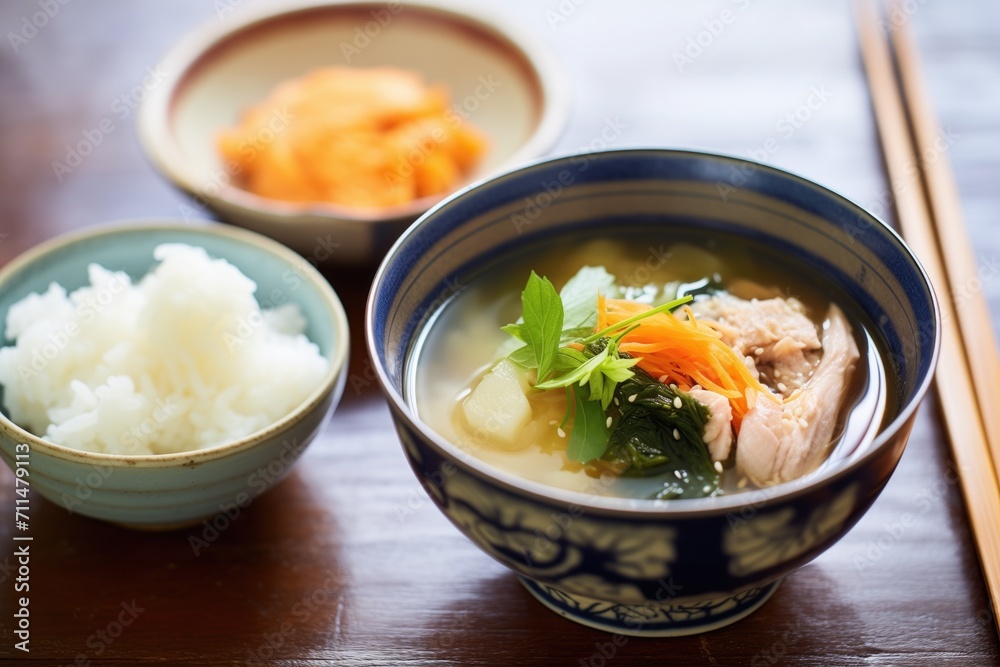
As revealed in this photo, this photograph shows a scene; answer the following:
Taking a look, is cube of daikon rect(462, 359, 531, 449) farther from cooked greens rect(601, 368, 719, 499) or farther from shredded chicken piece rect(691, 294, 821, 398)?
shredded chicken piece rect(691, 294, 821, 398)

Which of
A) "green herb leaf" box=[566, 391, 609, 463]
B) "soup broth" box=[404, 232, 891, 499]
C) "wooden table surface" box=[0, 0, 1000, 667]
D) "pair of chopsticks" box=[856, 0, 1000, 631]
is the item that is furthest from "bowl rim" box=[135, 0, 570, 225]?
"pair of chopsticks" box=[856, 0, 1000, 631]

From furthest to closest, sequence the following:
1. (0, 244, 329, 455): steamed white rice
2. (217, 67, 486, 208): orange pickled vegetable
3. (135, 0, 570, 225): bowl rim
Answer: (217, 67, 486, 208): orange pickled vegetable
(135, 0, 570, 225): bowl rim
(0, 244, 329, 455): steamed white rice

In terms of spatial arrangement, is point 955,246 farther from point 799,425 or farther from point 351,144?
point 351,144

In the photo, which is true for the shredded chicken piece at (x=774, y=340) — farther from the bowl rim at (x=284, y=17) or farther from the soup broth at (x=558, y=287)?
the bowl rim at (x=284, y=17)

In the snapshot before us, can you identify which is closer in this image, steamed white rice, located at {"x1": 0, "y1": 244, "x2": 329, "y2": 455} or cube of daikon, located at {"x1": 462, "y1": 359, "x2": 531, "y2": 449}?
cube of daikon, located at {"x1": 462, "y1": 359, "x2": 531, "y2": 449}

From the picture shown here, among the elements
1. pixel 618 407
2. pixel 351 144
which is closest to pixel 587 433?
pixel 618 407

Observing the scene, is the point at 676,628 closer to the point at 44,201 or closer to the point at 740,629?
the point at 740,629

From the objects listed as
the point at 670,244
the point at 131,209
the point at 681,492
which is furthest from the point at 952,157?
the point at 131,209
